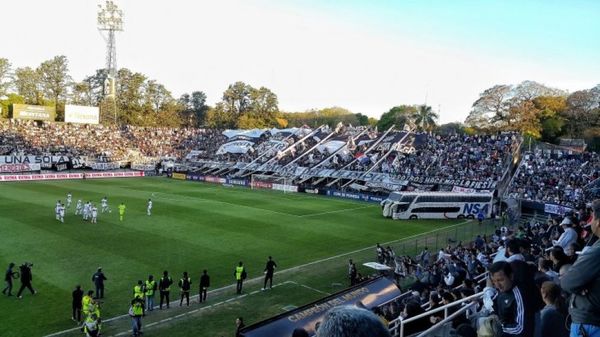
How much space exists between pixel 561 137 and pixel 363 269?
221ft

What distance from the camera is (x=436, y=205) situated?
4081cm

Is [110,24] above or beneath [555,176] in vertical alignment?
above

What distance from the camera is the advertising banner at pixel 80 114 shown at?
273 feet

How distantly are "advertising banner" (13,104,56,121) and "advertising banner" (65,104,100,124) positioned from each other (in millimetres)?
2730

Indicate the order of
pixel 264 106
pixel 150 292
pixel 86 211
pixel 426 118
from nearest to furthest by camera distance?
pixel 150 292, pixel 86 211, pixel 426 118, pixel 264 106

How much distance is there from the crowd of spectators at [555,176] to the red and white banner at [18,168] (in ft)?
204

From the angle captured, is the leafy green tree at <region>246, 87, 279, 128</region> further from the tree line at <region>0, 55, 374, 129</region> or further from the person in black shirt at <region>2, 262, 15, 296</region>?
the person in black shirt at <region>2, 262, 15, 296</region>

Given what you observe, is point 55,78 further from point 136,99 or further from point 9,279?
point 9,279

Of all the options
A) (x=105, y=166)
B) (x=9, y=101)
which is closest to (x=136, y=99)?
(x=9, y=101)

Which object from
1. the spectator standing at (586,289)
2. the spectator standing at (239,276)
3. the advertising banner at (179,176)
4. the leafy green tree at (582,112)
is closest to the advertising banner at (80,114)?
the advertising banner at (179,176)

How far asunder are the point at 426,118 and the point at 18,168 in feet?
250

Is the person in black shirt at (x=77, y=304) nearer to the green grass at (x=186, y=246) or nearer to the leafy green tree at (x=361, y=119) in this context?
the green grass at (x=186, y=246)

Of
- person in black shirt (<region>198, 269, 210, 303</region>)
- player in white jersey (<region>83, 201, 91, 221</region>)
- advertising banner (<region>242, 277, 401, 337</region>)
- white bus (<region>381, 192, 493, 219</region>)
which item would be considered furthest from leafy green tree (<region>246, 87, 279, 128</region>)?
advertising banner (<region>242, 277, 401, 337</region>)

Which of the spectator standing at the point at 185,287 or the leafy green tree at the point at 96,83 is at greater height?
the leafy green tree at the point at 96,83
